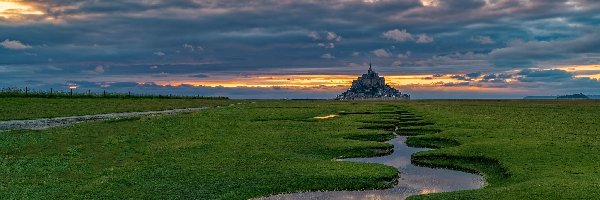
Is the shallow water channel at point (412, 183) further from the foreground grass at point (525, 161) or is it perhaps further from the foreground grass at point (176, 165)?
the foreground grass at point (525, 161)

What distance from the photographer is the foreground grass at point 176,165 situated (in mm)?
22844

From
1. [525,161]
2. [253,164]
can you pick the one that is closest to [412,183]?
[525,161]

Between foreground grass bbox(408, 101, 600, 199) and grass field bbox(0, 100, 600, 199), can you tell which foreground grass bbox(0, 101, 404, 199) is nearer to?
grass field bbox(0, 100, 600, 199)

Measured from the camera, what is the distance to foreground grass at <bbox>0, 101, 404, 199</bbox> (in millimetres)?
22844

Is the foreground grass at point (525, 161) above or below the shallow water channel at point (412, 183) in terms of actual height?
above

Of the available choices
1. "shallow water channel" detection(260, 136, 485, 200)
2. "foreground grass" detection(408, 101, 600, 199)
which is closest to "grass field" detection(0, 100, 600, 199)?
"foreground grass" detection(408, 101, 600, 199)

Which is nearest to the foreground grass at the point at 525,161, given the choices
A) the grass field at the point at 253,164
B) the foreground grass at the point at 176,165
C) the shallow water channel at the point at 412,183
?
the grass field at the point at 253,164

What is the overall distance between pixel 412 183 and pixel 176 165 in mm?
14148

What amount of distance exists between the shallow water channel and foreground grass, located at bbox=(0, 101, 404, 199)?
0.85 meters

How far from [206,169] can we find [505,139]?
84.5 ft

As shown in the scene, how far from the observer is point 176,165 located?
28.8 meters

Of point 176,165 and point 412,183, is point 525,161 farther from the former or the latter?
point 176,165

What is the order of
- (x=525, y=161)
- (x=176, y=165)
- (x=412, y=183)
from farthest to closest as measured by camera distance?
(x=525, y=161) < (x=176, y=165) < (x=412, y=183)

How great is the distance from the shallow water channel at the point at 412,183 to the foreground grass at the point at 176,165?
85cm
